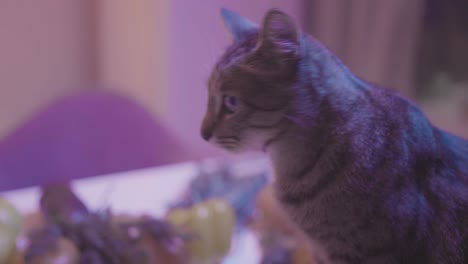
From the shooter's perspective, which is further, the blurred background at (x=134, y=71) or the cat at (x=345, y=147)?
the blurred background at (x=134, y=71)

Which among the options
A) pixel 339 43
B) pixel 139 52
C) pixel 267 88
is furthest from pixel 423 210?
pixel 139 52

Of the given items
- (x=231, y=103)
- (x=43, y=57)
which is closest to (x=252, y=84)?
(x=231, y=103)

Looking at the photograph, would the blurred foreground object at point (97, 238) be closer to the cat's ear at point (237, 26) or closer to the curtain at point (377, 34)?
the cat's ear at point (237, 26)

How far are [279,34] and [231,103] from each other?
12 cm

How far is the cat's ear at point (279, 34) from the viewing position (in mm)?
494

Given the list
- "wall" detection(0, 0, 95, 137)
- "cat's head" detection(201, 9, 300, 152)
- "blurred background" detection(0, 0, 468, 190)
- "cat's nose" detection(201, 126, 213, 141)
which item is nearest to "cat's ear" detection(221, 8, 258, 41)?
"cat's head" detection(201, 9, 300, 152)

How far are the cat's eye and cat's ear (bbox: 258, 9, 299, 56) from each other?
0.08 meters

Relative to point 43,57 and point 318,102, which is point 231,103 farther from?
point 43,57

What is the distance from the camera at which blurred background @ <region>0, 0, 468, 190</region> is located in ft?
3.71

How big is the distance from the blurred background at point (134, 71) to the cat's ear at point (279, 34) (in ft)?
1.28

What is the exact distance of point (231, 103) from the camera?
1.94 feet

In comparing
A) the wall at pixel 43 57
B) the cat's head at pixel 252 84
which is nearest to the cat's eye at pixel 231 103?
the cat's head at pixel 252 84

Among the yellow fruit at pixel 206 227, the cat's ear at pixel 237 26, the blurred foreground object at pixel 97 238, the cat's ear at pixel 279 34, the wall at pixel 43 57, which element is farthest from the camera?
the wall at pixel 43 57

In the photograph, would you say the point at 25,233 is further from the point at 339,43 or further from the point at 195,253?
the point at 339,43
